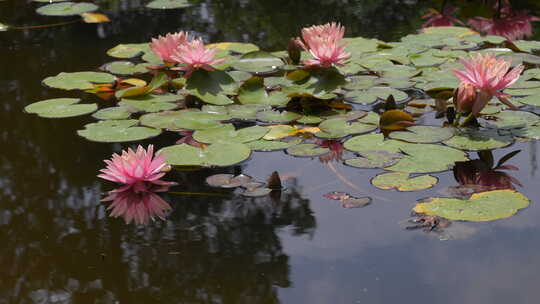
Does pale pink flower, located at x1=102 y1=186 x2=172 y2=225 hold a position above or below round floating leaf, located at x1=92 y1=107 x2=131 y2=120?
below

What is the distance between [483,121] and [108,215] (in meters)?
1.69

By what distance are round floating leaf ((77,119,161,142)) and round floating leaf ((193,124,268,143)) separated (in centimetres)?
21

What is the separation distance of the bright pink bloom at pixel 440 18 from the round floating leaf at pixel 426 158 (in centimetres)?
218

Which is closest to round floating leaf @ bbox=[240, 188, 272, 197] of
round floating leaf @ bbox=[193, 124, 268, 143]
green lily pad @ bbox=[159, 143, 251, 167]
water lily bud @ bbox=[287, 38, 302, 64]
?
green lily pad @ bbox=[159, 143, 251, 167]

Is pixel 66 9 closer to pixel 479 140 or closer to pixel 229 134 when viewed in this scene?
pixel 229 134

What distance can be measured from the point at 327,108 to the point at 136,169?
1.17 meters

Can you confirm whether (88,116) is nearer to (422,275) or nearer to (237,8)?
(422,275)

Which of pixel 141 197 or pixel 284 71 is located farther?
pixel 284 71

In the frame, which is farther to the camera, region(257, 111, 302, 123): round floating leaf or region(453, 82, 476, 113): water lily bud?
region(257, 111, 302, 123): round floating leaf

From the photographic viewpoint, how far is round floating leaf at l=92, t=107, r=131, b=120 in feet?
10.6

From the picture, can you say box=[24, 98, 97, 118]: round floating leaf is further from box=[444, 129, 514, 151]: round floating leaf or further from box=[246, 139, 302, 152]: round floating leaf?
box=[444, 129, 514, 151]: round floating leaf

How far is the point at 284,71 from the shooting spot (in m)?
3.82

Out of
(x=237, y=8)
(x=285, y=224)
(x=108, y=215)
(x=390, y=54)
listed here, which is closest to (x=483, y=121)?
(x=390, y=54)

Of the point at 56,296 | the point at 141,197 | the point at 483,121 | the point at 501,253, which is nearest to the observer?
the point at 56,296
